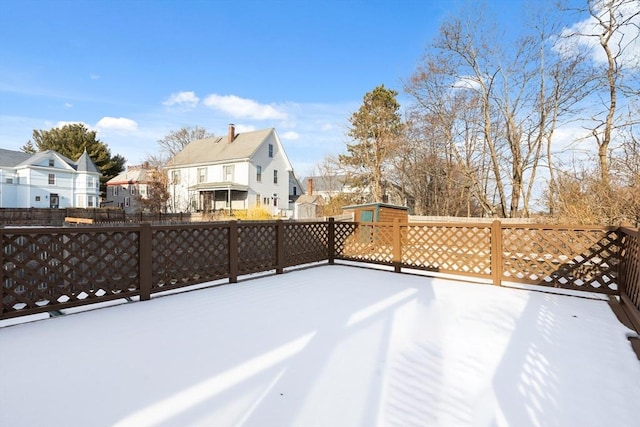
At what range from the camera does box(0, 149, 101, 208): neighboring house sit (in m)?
24.5

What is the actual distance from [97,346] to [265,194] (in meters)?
20.9

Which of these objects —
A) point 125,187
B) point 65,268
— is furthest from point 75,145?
point 65,268

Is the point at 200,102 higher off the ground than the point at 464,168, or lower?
higher

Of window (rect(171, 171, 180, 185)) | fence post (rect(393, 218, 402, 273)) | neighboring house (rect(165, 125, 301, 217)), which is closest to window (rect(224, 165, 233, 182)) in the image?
neighboring house (rect(165, 125, 301, 217))

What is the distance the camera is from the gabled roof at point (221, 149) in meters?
22.2

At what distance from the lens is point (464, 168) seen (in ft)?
48.3

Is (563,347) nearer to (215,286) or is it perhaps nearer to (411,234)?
(411,234)

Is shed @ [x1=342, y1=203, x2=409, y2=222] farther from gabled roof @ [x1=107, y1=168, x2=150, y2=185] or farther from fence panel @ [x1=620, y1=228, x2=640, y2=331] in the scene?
gabled roof @ [x1=107, y1=168, x2=150, y2=185]

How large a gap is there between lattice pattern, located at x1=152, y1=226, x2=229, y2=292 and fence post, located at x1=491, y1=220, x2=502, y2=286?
174 inches

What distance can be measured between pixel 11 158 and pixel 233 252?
30894 mm

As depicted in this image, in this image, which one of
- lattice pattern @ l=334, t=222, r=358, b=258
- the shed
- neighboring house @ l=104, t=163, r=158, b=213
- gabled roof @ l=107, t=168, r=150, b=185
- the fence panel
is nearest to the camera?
the fence panel

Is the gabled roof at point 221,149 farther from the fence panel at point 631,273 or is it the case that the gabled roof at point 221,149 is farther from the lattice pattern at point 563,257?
the fence panel at point 631,273

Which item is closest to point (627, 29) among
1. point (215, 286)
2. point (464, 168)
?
point (464, 168)

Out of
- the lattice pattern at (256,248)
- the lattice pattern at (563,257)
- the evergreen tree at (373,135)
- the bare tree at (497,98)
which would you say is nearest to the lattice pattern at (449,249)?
the lattice pattern at (563,257)
